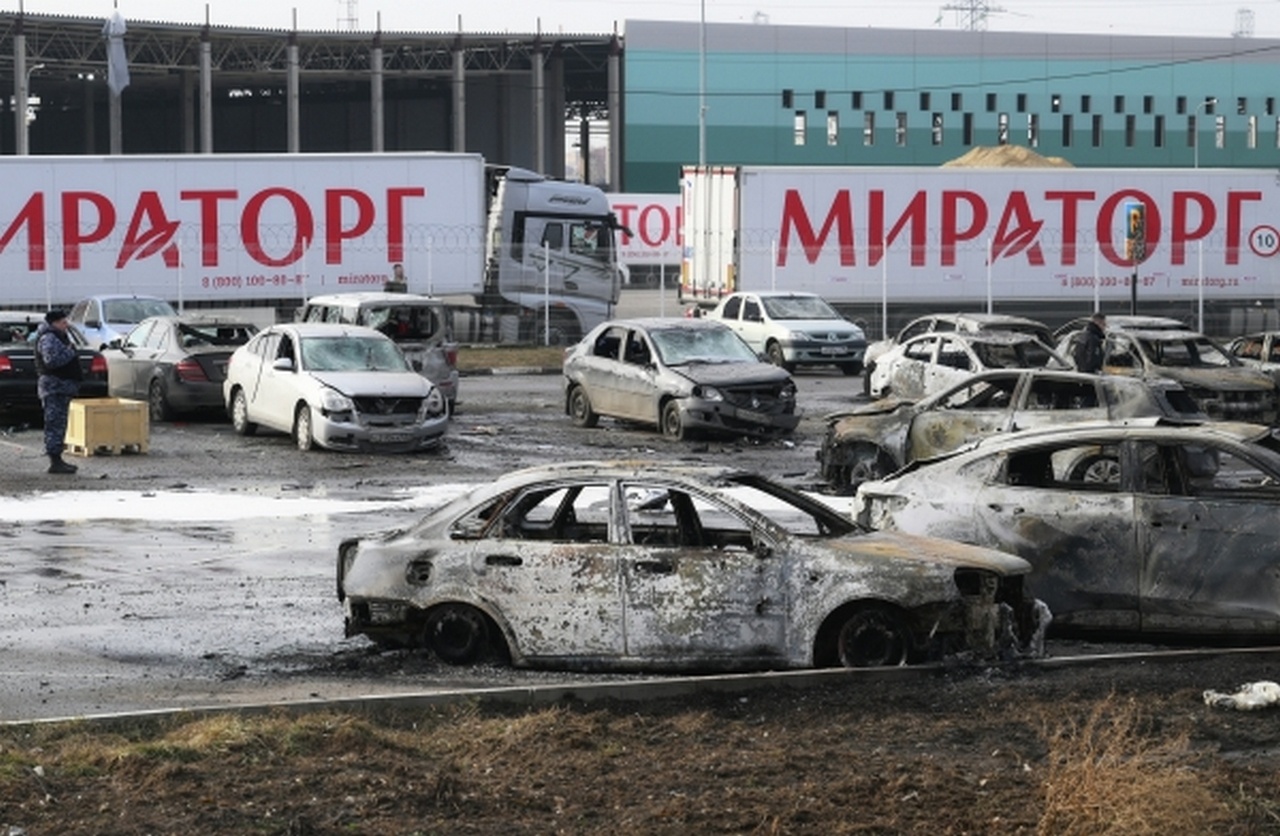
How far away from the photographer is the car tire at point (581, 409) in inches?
1068

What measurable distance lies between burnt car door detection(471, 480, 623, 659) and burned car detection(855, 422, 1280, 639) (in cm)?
233

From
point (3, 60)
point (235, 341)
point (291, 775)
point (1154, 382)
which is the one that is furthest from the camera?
point (3, 60)

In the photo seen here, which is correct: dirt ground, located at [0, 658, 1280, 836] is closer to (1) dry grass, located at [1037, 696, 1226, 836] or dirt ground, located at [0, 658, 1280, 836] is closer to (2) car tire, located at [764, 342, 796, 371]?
(1) dry grass, located at [1037, 696, 1226, 836]

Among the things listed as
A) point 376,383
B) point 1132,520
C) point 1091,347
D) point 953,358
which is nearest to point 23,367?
point 376,383

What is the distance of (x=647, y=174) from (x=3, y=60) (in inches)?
960

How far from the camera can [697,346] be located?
2608 cm

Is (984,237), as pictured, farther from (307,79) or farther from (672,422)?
(307,79)

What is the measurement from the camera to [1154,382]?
789 inches

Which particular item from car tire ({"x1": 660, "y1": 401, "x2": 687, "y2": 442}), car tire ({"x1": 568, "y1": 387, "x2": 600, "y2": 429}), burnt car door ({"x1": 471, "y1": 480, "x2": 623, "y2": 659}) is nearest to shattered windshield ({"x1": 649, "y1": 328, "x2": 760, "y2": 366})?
car tire ({"x1": 660, "y1": 401, "x2": 687, "y2": 442})

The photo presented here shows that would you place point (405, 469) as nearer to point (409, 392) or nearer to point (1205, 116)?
point (409, 392)

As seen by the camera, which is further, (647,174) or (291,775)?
(647,174)

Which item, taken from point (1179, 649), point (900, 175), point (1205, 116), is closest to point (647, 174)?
point (1205, 116)

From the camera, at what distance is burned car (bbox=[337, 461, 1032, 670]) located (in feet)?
36.5

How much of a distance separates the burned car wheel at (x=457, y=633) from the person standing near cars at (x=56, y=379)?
11.0m
